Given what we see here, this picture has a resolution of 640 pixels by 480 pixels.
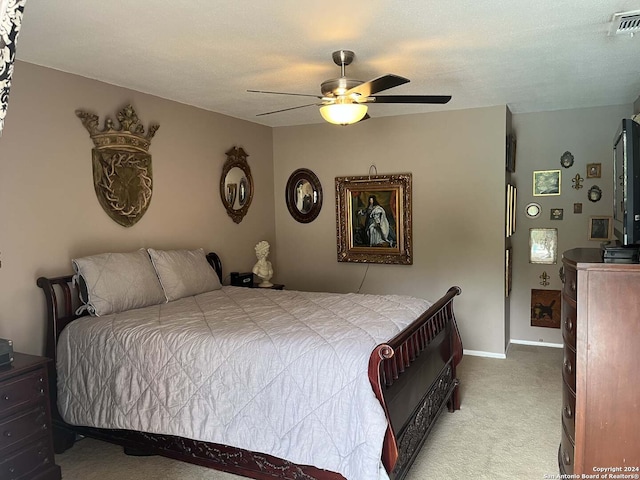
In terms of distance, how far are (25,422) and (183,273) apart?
162cm

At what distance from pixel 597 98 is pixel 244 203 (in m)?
3.74

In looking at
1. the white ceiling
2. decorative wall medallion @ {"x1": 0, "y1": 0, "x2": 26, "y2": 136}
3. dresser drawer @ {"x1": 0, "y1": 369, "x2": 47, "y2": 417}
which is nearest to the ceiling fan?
the white ceiling

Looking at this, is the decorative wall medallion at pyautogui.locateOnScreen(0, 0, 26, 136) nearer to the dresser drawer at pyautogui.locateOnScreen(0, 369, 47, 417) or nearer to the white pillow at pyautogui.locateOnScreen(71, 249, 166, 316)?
the dresser drawer at pyautogui.locateOnScreen(0, 369, 47, 417)

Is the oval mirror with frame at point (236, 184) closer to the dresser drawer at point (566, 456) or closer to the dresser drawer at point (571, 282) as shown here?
the dresser drawer at point (571, 282)

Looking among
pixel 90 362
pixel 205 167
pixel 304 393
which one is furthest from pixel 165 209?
pixel 304 393

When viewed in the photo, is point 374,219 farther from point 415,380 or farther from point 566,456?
point 566,456

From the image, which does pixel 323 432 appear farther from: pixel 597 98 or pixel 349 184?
pixel 597 98

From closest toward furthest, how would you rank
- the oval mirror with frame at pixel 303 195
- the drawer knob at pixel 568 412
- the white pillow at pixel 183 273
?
the drawer knob at pixel 568 412
the white pillow at pixel 183 273
the oval mirror with frame at pixel 303 195

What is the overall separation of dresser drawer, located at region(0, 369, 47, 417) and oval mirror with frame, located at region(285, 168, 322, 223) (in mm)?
3644

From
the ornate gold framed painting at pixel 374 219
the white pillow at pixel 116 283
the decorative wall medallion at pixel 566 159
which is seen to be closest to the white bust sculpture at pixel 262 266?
the ornate gold framed painting at pixel 374 219

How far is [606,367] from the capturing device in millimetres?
2154

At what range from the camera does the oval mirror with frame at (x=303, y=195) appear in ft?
18.8

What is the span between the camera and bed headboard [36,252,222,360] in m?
3.13

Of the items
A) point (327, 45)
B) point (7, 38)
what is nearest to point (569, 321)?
point (327, 45)
